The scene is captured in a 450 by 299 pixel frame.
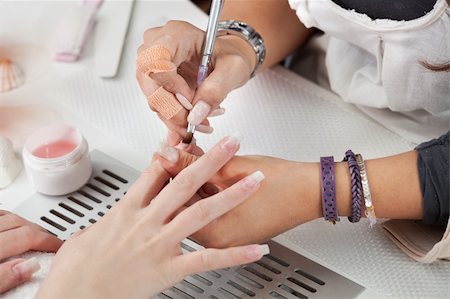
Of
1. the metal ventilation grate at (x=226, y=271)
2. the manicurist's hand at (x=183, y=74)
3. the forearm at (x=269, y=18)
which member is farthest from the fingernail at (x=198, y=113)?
the forearm at (x=269, y=18)

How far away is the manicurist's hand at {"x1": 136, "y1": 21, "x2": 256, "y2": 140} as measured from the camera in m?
0.83

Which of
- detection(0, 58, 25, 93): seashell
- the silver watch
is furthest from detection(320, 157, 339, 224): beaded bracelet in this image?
detection(0, 58, 25, 93): seashell

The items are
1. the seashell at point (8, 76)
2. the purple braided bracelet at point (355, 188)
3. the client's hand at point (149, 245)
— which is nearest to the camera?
the client's hand at point (149, 245)

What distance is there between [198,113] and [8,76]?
1.34 ft

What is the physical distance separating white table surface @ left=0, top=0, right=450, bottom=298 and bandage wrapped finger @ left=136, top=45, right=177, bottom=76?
0.62 feet

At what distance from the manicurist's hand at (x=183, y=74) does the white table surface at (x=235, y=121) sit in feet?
0.43

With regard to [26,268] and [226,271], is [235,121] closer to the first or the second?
[226,271]

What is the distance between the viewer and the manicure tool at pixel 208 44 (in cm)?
85

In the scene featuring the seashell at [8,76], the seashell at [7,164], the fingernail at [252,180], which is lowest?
the seashell at [7,164]

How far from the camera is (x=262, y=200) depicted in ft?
2.73

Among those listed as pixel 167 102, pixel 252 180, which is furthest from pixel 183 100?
pixel 252 180

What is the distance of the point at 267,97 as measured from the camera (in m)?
1.10

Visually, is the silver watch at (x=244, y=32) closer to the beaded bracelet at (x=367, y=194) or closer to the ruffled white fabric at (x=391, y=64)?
the ruffled white fabric at (x=391, y=64)

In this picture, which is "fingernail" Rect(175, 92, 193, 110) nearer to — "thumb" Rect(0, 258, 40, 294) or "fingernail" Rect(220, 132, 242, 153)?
"fingernail" Rect(220, 132, 242, 153)
